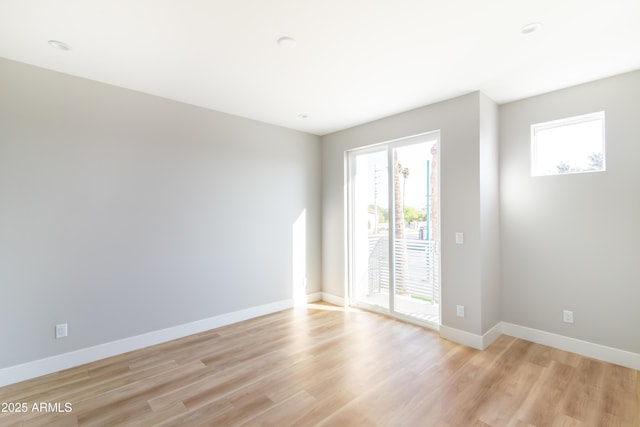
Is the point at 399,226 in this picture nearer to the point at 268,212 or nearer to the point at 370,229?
the point at 370,229

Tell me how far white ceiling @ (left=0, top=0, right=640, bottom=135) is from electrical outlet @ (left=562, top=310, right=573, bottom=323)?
7.69 ft

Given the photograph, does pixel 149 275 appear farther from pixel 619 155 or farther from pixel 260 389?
pixel 619 155

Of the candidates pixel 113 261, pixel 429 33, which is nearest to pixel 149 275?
pixel 113 261

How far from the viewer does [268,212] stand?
4.30 metres

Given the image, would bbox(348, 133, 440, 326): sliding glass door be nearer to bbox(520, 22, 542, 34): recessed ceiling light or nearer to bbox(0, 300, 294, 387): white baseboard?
bbox(520, 22, 542, 34): recessed ceiling light

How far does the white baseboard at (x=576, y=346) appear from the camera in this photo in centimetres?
271

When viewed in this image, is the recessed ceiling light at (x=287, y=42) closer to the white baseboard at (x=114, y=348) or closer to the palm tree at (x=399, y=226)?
the palm tree at (x=399, y=226)

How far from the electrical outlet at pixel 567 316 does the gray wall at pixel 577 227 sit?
4 cm

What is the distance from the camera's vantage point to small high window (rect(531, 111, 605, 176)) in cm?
295

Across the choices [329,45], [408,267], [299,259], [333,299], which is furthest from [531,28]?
[333,299]

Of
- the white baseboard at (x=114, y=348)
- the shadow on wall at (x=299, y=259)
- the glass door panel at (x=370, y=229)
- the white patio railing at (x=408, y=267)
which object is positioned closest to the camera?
the white baseboard at (x=114, y=348)

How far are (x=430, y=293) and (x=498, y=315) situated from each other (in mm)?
777

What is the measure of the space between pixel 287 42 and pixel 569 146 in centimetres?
308

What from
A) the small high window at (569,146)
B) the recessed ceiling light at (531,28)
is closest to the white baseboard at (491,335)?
the small high window at (569,146)
